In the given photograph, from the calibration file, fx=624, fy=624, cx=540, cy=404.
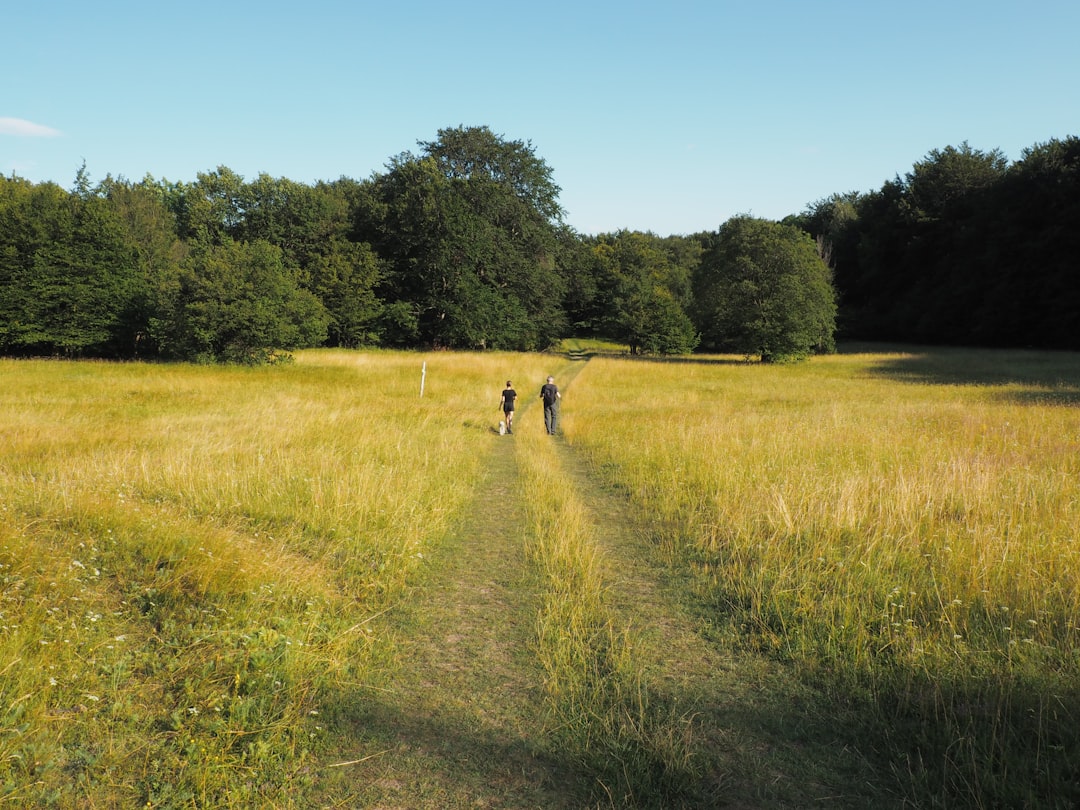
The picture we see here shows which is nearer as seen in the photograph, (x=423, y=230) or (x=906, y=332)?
(x=423, y=230)

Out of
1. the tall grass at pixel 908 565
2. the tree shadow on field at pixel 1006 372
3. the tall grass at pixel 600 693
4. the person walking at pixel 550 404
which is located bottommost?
the tall grass at pixel 600 693

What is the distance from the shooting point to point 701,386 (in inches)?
1144

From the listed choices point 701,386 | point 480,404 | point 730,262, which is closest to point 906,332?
point 730,262

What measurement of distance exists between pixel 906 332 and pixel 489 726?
79.4 metres

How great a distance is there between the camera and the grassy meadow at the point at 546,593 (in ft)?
11.6

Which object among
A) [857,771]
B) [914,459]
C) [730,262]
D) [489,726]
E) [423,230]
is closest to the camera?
[857,771]

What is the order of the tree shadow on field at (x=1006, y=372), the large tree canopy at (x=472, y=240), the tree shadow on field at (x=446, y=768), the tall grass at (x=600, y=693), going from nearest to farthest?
1. the tree shadow on field at (x=446, y=768)
2. the tall grass at (x=600, y=693)
3. the tree shadow on field at (x=1006, y=372)
4. the large tree canopy at (x=472, y=240)

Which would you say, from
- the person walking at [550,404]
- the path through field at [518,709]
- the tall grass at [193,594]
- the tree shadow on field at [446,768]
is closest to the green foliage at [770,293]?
the person walking at [550,404]

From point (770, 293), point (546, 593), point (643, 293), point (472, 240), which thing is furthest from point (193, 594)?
point (643, 293)

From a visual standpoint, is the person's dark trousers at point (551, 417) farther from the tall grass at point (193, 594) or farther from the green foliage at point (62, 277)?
the green foliage at point (62, 277)

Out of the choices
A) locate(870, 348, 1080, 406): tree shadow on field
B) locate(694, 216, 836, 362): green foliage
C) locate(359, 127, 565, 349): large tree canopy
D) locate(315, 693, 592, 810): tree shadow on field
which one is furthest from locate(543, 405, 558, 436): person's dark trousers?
locate(359, 127, 565, 349): large tree canopy

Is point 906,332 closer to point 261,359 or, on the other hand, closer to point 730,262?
point 730,262

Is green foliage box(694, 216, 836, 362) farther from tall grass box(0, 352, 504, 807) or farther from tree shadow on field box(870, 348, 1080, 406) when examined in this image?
tall grass box(0, 352, 504, 807)

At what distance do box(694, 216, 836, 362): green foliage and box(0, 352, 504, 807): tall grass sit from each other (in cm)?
3543
